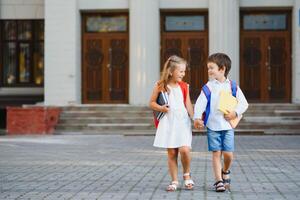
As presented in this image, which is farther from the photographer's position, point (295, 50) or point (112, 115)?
point (295, 50)

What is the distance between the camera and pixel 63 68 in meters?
27.5

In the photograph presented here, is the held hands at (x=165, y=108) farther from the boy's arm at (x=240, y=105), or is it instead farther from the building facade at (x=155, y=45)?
the building facade at (x=155, y=45)

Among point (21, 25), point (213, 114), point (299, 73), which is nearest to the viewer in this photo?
point (213, 114)

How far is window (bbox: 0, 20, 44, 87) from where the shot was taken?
30766 mm

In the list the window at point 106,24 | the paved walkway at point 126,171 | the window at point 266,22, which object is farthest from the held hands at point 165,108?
the window at point 266,22

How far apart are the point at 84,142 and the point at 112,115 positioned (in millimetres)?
5447

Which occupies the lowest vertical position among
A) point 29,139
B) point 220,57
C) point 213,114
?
point 29,139

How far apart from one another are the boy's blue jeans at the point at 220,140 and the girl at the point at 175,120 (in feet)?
0.92

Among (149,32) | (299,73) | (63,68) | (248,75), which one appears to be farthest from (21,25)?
(299,73)

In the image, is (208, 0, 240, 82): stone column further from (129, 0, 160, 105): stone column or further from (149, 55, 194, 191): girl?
(149, 55, 194, 191): girl

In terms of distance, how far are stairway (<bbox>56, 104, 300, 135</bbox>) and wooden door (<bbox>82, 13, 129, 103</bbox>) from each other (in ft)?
6.52

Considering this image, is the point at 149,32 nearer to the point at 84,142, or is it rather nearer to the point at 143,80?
the point at 143,80

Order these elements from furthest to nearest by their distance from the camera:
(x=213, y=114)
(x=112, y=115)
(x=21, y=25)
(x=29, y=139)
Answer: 1. (x=21, y=25)
2. (x=112, y=115)
3. (x=29, y=139)
4. (x=213, y=114)

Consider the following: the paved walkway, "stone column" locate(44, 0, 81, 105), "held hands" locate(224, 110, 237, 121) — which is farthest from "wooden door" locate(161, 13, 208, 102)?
"held hands" locate(224, 110, 237, 121)
